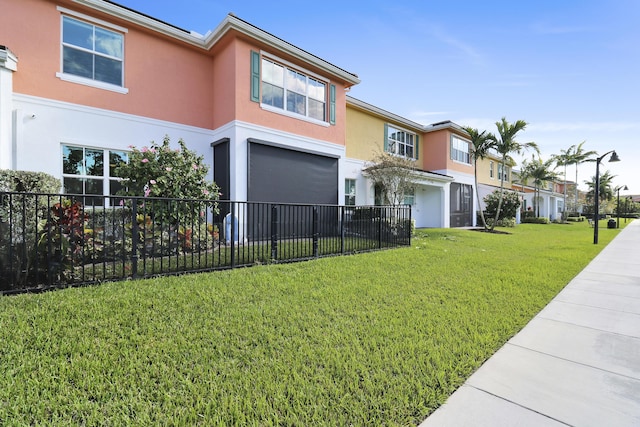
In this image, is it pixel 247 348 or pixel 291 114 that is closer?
pixel 247 348

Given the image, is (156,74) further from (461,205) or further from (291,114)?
(461,205)

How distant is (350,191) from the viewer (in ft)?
45.6

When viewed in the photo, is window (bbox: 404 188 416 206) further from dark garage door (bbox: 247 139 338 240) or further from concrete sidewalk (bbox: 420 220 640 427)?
concrete sidewalk (bbox: 420 220 640 427)

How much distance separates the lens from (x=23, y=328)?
2852mm

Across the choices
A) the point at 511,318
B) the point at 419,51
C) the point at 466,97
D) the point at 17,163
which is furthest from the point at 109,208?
the point at 466,97

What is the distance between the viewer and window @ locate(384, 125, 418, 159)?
15863mm

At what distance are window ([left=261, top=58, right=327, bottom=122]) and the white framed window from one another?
13.7 ft

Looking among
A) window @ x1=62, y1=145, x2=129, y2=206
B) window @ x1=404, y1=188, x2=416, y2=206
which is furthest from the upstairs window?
window @ x1=404, y1=188, x2=416, y2=206

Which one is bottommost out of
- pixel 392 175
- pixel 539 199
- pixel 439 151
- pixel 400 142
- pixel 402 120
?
pixel 539 199

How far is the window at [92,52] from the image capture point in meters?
7.66

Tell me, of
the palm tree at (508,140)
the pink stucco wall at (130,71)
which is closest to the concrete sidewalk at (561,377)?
the pink stucco wall at (130,71)

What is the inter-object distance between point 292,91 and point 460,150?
13.4 m

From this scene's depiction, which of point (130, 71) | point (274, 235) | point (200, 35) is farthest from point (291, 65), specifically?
point (274, 235)

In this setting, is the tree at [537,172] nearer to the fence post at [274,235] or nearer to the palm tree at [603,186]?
the palm tree at [603,186]
